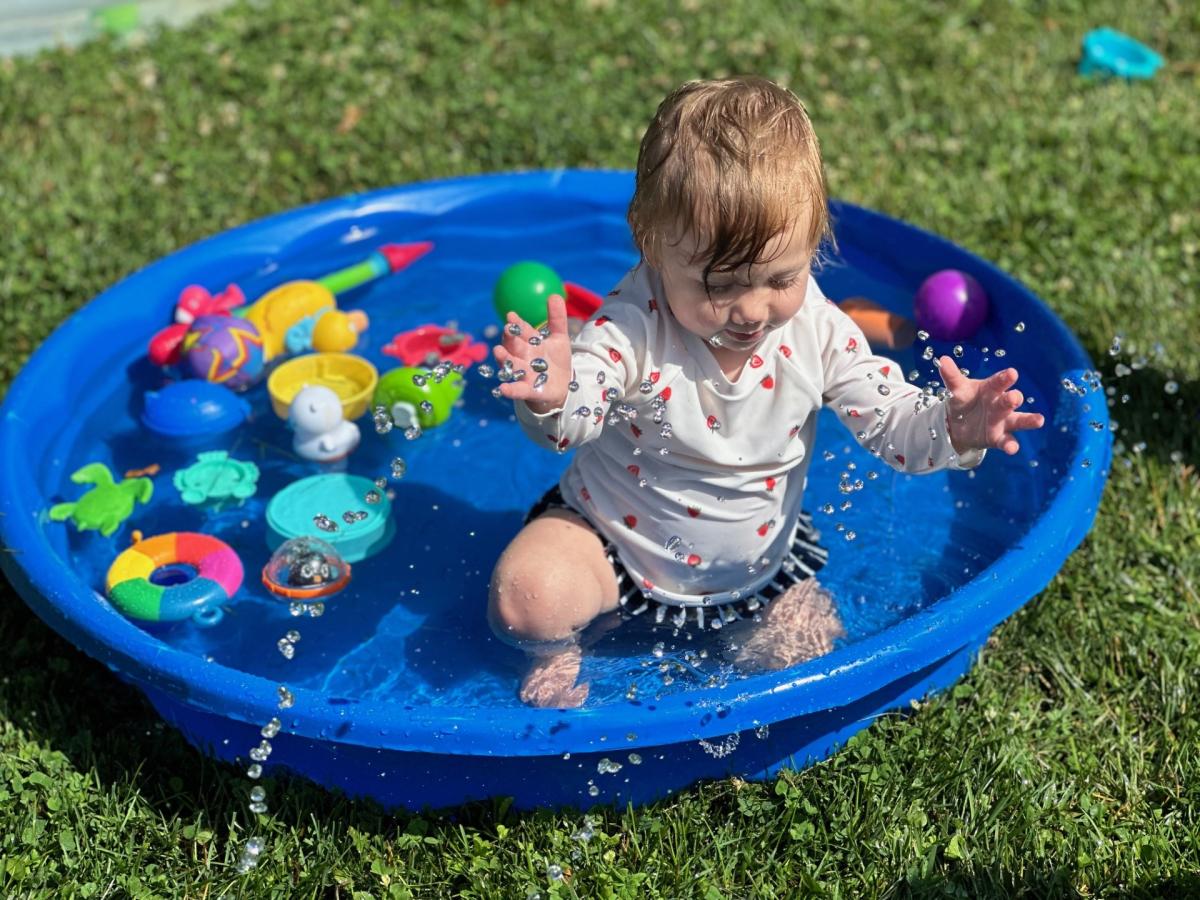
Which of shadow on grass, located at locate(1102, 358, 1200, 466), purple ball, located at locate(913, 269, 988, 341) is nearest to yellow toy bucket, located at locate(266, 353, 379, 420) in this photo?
purple ball, located at locate(913, 269, 988, 341)

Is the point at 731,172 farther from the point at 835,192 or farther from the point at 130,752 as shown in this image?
the point at 835,192

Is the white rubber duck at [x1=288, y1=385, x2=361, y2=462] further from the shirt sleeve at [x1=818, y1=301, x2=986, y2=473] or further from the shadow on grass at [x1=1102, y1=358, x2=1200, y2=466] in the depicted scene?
the shadow on grass at [x1=1102, y1=358, x2=1200, y2=466]

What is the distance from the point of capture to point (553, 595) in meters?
2.57

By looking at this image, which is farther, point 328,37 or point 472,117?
point 328,37

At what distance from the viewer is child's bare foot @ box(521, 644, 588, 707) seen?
102 inches

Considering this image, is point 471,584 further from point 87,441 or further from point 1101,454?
point 1101,454

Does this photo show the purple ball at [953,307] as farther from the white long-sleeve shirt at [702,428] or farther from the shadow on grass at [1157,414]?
the white long-sleeve shirt at [702,428]

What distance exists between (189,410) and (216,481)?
0.23 m

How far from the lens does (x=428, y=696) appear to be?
8.98ft

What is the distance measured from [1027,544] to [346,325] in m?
1.89

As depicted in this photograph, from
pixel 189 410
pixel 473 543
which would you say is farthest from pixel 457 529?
pixel 189 410

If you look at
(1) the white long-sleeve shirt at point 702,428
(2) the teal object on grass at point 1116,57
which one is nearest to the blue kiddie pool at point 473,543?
(1) the white long-sleeve shirt at point 702,428

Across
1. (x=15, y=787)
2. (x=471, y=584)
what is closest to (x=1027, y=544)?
(x=471, y=584)

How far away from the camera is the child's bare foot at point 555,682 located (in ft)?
8.48
